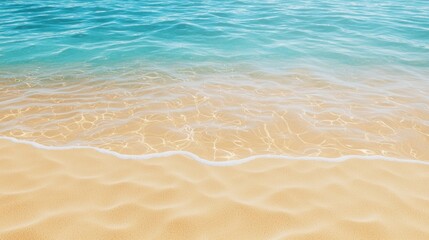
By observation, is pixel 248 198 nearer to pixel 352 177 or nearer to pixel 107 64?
pixel 352 177

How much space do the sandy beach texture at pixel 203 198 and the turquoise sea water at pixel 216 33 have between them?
200 inches

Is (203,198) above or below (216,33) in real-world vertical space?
above

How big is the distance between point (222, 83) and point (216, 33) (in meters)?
5.24

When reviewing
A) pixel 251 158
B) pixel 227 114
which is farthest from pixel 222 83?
pixel 251 158

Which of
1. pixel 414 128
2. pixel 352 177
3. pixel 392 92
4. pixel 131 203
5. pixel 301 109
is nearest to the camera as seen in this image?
pixel 131 203

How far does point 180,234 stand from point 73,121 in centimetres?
349

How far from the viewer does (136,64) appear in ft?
28.4

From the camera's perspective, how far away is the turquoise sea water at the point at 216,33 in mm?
9109

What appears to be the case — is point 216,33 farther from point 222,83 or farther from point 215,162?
point 215,162

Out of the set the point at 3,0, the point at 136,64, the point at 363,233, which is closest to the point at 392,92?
the point at 363,233

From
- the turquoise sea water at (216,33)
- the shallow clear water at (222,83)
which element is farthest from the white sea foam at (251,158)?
the turquoise sea water at (216,33)

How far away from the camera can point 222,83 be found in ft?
23.5

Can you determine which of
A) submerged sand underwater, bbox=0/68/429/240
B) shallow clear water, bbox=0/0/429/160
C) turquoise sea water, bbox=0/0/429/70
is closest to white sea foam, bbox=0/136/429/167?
submerged sand underwater, bbox=0/68/429/240

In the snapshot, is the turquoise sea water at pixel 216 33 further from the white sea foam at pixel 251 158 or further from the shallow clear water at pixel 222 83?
the white sea foam at pixel 251 158
